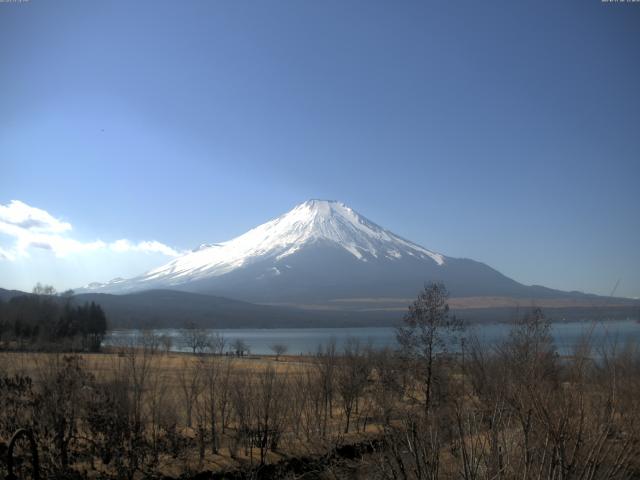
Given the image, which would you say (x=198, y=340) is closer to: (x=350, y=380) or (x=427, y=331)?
(x=350, y=380)

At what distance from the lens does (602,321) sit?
511cm

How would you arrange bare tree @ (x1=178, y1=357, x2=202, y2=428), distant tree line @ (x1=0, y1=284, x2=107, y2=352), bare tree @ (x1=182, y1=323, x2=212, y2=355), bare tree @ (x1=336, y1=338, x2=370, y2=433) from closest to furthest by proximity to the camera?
bare tree @ (x1=178, y1=357, x2=202, y2=428), bare tree @ (x1=336, y1=338, x2=370, y2=433), distant tree line @ (x1=0, y1=284, x2=107, y2=352), bare tree @ (x1=182, y1=323, x2=212, y2=355)

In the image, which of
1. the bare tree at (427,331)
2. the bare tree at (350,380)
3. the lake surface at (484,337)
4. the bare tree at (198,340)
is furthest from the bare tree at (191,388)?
the bare tree at (198,340)

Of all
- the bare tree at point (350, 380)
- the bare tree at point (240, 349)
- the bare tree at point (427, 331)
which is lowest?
the bare tree at point (240, 349)

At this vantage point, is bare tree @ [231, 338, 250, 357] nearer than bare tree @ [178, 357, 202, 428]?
No

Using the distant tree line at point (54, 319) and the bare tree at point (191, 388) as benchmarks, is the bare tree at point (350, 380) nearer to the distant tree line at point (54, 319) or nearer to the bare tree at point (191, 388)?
the bare tree at point (191, 388)

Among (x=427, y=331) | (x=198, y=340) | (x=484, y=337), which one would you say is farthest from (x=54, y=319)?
(x=484, y=337)

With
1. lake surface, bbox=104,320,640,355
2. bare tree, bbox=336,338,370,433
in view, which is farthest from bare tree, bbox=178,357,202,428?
bare tree, bbox=336,338,370,433

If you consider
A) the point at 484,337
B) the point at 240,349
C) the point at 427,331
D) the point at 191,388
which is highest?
the point at 484,337

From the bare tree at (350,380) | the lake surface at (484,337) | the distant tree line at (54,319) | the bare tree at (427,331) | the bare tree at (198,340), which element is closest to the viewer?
the lake surface at (484,337)

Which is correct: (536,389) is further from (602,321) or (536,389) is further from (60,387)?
(60,387)

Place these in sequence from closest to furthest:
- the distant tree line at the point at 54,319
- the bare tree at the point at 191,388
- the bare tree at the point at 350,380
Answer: the bare tree at the point at 191,388 → the bare tree at the point at 350,380 → the distant tree line at the point at 54,319

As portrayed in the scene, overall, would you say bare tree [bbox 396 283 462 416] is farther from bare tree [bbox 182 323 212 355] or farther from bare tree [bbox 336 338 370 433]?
bare tree [bbox 182 323 212 355]

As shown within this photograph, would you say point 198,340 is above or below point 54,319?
below
